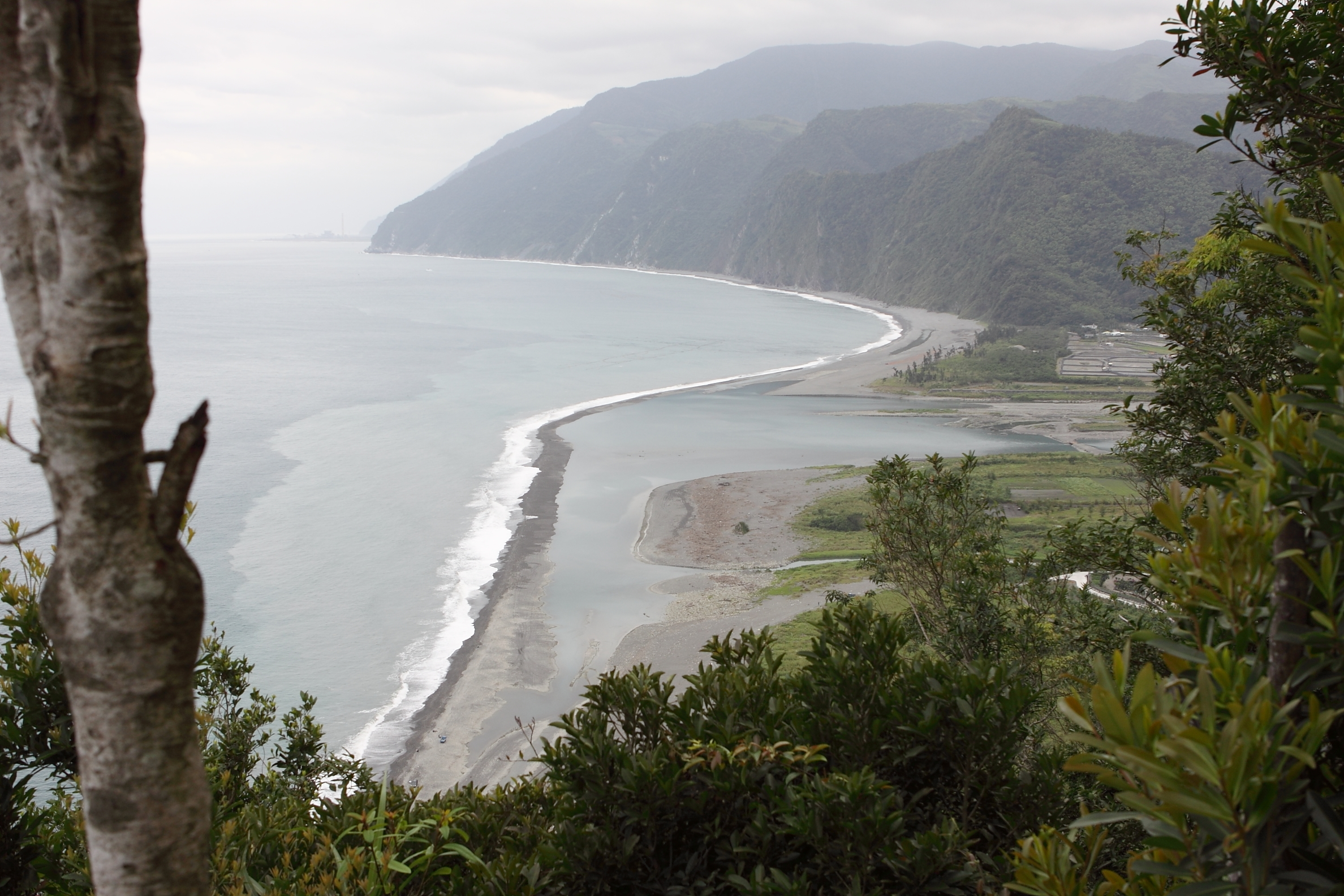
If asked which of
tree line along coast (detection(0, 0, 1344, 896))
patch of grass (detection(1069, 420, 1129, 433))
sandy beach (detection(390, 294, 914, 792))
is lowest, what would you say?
sandy beach (detection(390, 294, 914, 792))

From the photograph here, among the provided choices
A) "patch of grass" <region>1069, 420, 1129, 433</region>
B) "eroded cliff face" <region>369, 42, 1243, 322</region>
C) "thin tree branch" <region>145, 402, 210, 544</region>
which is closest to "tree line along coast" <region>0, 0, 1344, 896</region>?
"thin tree branch" <region>145, 402, 210, 544</region>

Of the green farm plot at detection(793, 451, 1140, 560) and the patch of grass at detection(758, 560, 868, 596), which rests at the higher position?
the green farm plot at detection(793, 451, 1140, 560)

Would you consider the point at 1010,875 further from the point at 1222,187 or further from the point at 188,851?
the point at 1222,187

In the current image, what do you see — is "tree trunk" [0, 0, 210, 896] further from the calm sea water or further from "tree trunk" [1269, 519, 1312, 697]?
the calm sea water

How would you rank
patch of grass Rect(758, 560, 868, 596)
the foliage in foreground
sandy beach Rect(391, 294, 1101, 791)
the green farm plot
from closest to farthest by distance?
1. the foliage in foreground
2. sandy beach Rect(391, 294, 1101, 791)
3. patch of grass Rect(758, 560, 868, 596)
4. the green farm plot

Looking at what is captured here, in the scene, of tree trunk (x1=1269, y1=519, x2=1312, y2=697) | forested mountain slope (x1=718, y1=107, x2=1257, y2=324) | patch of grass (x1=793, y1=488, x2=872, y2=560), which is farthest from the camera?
forested mountain slope (x1=718, y1=107, x2=1257, y2=324)

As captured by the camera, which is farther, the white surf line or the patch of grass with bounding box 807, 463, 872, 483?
the patch of grass with bounding box 807, 463, 872, 483
